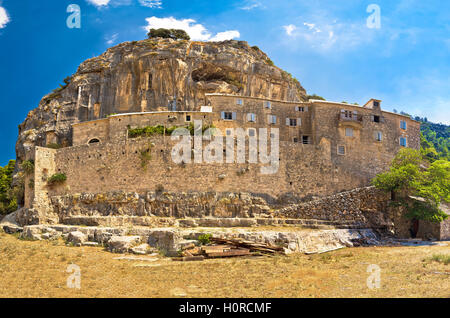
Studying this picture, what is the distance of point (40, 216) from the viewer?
3391 cm

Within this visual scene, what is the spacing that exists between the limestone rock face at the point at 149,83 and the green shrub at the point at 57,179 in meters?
13.8

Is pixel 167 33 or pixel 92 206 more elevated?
pixel 167 33

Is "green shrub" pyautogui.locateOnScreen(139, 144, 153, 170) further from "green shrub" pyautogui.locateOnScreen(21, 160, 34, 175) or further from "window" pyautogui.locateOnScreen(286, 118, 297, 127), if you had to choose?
"window" pyautogui.locateOnScreen(286, 118, 297, 127)

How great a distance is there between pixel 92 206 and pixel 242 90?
994 inches

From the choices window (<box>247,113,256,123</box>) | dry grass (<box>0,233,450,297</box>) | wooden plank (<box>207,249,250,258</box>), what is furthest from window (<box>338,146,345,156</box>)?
wooden plank (<box>207,249,250,258</box>)

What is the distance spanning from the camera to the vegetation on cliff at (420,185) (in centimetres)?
3144

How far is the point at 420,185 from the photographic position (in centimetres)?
3241

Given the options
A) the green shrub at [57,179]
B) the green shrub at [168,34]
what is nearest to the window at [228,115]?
the green shrub at [57,179]

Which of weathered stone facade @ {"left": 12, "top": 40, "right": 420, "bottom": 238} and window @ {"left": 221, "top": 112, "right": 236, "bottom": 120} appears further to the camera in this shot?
window @ {"left": 221, "top": 112, "right": 236, "bottom": 120}

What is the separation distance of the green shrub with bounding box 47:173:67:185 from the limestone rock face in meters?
13.8

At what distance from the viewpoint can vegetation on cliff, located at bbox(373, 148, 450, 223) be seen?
31.4 m
